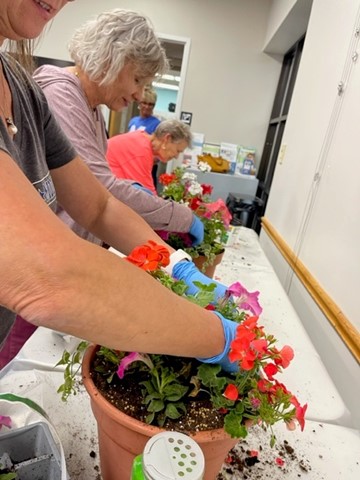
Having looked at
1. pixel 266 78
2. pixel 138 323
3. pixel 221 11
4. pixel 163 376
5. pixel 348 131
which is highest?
pixel 221 11

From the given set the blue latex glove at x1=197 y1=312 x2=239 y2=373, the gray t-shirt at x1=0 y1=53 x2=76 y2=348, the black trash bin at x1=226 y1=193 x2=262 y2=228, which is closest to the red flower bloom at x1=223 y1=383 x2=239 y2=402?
the blue latex glove at x1=197 y1=312 x2=239 y2=373

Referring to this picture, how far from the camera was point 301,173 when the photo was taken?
194 cm

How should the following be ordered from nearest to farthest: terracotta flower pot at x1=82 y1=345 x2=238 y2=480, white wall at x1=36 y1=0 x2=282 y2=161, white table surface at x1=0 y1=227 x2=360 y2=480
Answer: terracotta flower pot at x1=82 y1=345 x2=238 y2=480
white table surface at x1=0 y1=227 x2=360 y2=480
white wall at x1=36 y1=0 x2=282 y2=161

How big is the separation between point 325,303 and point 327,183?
546mm

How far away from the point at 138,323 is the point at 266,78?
13.5 feet

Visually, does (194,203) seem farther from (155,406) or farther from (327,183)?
(155,406)

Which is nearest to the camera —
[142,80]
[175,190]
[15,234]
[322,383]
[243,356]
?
[15,234]

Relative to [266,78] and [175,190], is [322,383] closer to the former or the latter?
[175,190]

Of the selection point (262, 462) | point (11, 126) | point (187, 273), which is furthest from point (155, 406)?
point (11, 126)

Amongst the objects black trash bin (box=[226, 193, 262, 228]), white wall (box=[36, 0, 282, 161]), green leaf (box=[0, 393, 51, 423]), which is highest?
white wall (box=[36, 0, 282, 161])

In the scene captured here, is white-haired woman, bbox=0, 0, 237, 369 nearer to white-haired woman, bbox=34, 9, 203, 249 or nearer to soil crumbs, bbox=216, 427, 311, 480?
soil crumbs, bbox=216, 427, 311, 480

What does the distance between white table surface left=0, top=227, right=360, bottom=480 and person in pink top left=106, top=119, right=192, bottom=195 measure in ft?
3.47

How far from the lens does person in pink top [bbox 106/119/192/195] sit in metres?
1.73

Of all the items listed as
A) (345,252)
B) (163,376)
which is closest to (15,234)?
Answer: (163,376)
